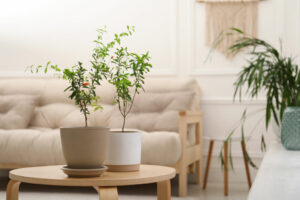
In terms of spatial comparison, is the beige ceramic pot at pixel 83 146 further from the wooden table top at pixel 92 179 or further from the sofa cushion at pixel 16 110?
the sofa cushion at pixel 16 110

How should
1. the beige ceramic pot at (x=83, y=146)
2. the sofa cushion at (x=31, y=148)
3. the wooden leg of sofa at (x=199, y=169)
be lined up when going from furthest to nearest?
the wooden leg of sofa at (x=199, y=169) < the sofa cushion at (x=31, y=148) < the beige ceramic pot at (x=83, y=146)

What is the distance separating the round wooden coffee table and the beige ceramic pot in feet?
0.18

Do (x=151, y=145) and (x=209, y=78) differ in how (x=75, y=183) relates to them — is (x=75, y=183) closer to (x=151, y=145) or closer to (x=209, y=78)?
(x=151, y=145)

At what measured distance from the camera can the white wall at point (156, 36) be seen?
398cm

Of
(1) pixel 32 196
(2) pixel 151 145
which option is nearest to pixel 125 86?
(2) pixel 151 145

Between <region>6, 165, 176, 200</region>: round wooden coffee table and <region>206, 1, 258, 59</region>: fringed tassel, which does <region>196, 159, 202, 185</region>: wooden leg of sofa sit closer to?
<region>206, 1, 258, 59</region>: fringed tassel

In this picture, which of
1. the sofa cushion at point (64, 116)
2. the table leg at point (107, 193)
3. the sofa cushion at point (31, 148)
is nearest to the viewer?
the table leg at point (107, 193)

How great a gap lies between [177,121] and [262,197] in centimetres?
269

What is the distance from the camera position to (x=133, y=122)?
3785mm

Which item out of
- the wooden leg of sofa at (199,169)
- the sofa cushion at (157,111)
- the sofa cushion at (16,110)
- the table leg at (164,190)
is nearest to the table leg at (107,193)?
the table leg at (164,190)

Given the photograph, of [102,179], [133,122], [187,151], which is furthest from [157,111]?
[102,179]

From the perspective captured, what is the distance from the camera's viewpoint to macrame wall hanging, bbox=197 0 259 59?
4.00m

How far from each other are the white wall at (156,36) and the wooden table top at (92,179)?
2.56 m

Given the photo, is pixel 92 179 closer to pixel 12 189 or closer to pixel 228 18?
pixel 12 189
